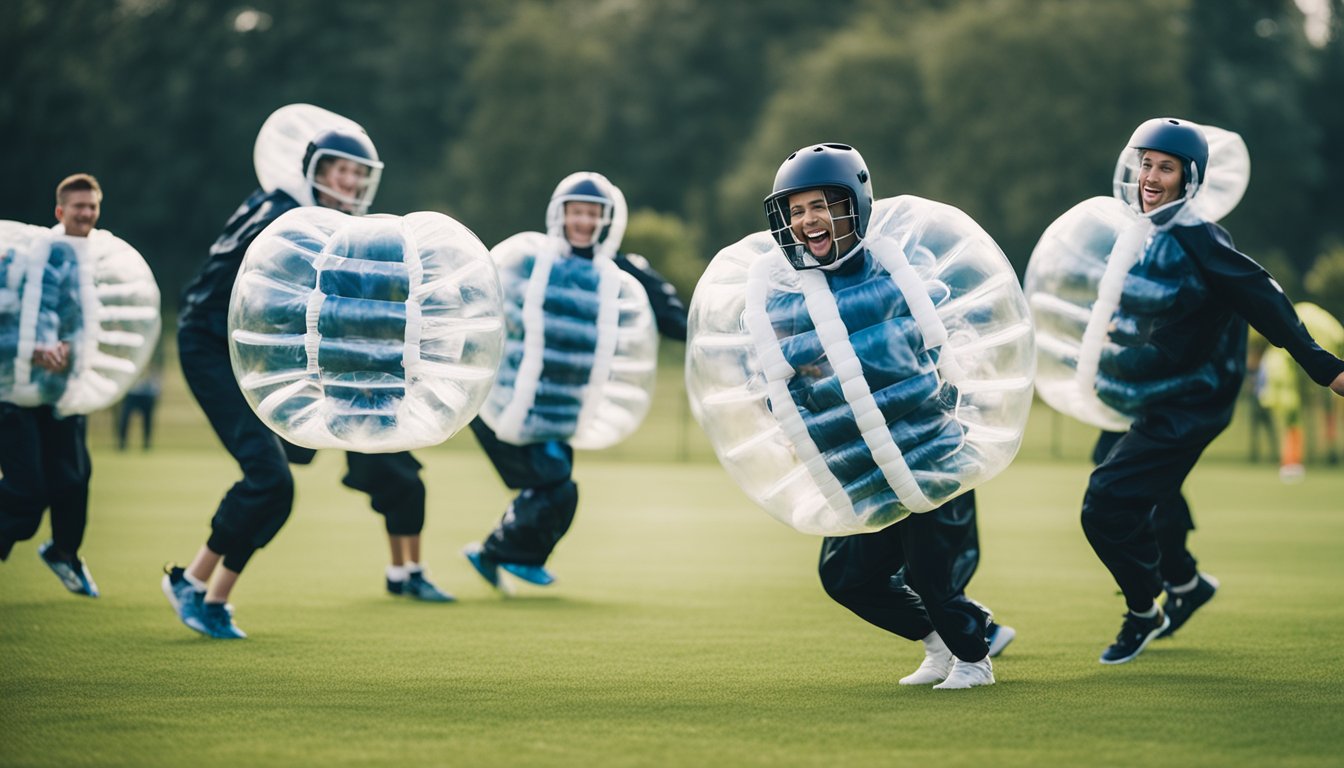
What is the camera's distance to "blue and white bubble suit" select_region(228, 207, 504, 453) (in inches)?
275

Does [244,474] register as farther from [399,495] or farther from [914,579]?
[914,579]

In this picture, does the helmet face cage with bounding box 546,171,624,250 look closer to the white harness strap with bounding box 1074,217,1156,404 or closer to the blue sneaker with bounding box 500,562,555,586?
the blue sneaker with bounding box 500,562,555,586

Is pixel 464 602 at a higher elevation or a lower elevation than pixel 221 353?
lower

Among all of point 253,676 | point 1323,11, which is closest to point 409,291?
point 253,676

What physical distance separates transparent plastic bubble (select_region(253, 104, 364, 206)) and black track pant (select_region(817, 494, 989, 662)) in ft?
11.8

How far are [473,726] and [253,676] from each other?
155 centimetres

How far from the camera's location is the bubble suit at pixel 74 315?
912 cm

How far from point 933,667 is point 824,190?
85.3 inches

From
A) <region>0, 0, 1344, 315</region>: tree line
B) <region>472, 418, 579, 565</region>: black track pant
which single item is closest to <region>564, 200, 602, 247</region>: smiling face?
<region>472, 418, 579, 565</region>: black track pant

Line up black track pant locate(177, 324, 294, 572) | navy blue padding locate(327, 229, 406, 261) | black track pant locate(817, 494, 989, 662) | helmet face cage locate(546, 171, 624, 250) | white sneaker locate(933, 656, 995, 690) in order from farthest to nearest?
helmet face cage locate(546, 171, 624, 250) < black track pant locate(177, 324, 294, 572) < navy blue padding locate(327, 229, 406, 261) < white sneaker locate(933, 656, 995, 690) < black track pant locate(817, 494, 989, 662)

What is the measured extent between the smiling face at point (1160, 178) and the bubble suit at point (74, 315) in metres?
5.62

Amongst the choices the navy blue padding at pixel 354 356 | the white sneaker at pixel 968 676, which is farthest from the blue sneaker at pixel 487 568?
the white sneaker at pixel 968 676

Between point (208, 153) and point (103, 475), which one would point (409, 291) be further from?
point (208, 153)

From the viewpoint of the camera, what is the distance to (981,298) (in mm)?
6188
